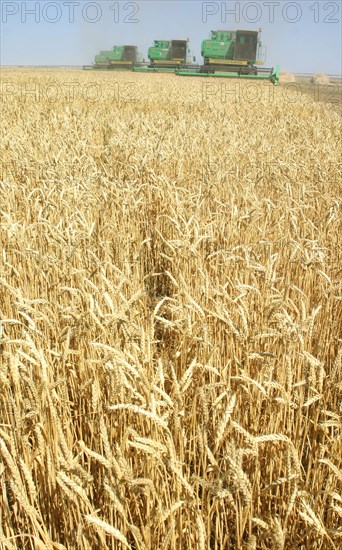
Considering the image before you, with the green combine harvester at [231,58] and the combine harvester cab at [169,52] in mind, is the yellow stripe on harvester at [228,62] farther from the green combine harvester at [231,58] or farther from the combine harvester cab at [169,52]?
the combine harvester cab at [169,52]

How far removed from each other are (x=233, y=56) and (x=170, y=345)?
2909cm

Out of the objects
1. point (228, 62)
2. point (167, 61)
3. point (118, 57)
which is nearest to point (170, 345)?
point (228, 62)

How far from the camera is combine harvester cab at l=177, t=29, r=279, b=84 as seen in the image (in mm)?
26875

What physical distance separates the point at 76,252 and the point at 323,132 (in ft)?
20.5

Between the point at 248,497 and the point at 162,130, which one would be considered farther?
A: the point at 162,130

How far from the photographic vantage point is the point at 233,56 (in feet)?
91.0

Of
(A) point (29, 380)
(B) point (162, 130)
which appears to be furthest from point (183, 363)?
(B) point (162, 130)

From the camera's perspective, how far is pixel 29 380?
3.36ft

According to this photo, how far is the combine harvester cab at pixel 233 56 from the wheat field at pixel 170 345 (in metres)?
22.1

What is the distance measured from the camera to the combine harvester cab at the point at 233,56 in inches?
1058

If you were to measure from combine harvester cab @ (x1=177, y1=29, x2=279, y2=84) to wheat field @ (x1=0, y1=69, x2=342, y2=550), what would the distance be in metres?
22.1

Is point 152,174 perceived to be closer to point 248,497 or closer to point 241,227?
point 241,227

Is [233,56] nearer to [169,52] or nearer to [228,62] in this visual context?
[228,62]

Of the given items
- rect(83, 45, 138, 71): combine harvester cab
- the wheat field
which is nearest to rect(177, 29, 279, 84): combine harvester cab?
rect(83, 45, 138, 71): combine harvester cab
